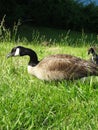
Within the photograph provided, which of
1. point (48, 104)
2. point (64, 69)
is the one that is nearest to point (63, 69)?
point (64, 69)

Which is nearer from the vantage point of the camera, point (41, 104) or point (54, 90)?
point (41, 104)

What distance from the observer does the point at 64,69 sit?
7168 mm

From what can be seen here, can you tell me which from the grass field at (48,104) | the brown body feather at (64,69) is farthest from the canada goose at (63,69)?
the grass field at (48,104)

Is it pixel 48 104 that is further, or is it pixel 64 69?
pixel 64 69

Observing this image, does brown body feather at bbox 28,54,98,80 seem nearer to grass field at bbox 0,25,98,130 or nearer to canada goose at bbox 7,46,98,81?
canada goose at bbox 7,46,98,81

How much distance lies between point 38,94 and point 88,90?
715 millimetres

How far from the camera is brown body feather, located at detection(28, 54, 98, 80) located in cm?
707

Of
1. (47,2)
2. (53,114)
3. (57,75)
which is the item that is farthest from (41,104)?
(47,2)

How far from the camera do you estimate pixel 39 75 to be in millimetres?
7312

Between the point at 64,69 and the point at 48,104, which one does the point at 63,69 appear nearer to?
the point at 64,69

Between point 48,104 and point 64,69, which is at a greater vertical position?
point 64,69

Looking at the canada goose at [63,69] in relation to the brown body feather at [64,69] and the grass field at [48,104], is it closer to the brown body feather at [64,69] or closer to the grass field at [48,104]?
the brown body feather at [64,69]

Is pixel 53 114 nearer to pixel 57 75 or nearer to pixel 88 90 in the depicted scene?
pixel 88 90

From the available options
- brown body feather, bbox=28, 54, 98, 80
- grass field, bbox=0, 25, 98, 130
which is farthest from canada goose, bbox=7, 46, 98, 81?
grass field, bbox=0, 25, 98, 130
